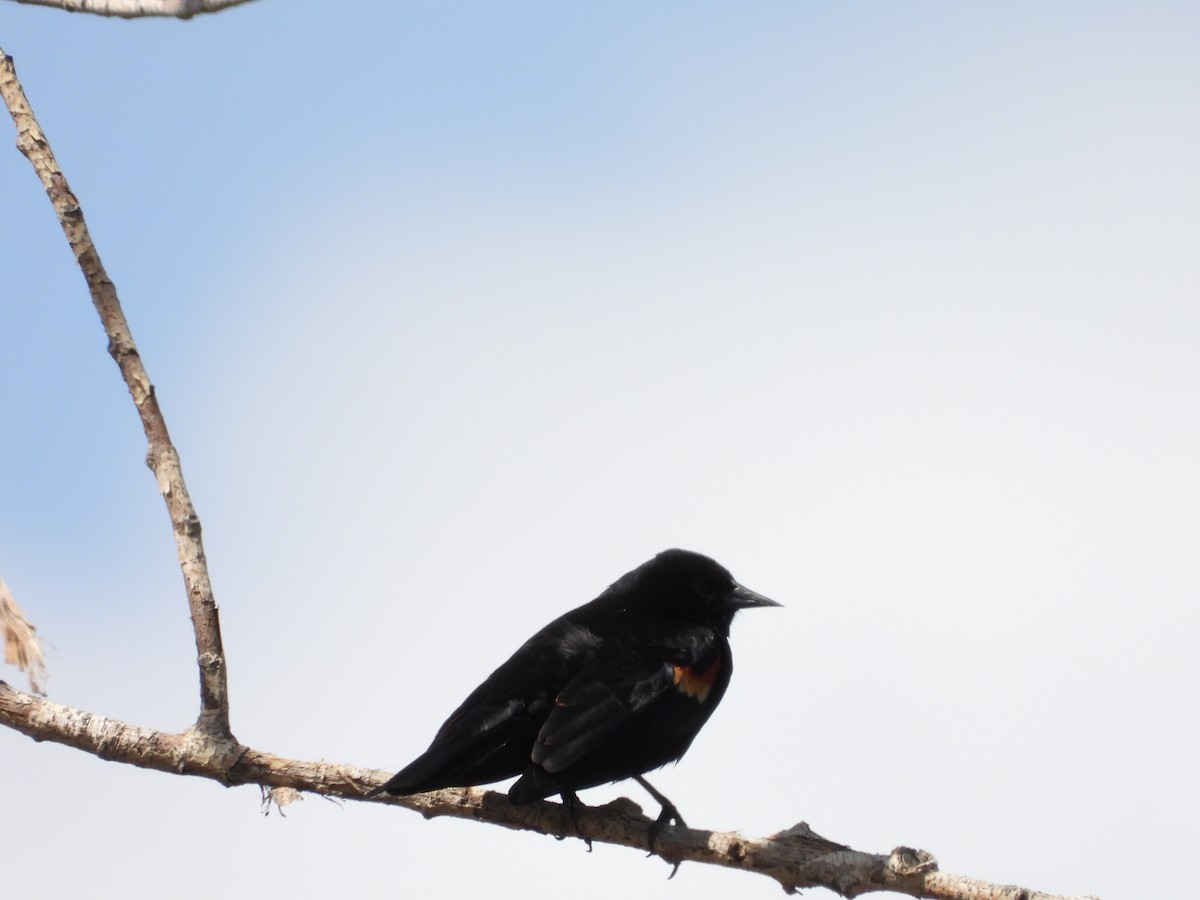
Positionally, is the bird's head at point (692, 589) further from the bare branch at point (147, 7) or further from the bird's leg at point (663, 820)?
the bare branch at point (147, 7)

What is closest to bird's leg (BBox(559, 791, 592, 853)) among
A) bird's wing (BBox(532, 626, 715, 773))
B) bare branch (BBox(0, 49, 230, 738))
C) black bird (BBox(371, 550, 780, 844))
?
black bird (BBox(371, 550, 780, 844))

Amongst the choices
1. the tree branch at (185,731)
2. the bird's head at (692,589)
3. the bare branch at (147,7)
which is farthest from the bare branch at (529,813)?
the bare branch at (147,7)

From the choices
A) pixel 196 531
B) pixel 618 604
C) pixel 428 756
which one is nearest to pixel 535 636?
pixel 618 604

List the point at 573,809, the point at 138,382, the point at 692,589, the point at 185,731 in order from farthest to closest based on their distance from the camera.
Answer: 1. the point at 692,589
2. the point at 573,809
3. the point at 185,731
4. the point at 138,382

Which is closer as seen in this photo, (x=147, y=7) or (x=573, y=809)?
(x=147, y=7)

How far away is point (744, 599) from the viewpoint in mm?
6281

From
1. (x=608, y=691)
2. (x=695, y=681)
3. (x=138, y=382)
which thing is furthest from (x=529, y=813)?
(x=138, y=382)

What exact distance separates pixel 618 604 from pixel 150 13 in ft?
10.6

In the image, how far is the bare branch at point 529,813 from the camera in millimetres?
3924

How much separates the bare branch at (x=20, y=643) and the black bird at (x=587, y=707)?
1.36 m

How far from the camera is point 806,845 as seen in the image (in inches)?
163

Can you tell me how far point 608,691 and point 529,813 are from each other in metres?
0.57

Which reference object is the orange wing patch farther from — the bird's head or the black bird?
the bird's head

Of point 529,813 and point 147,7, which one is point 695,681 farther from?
point 147,7
